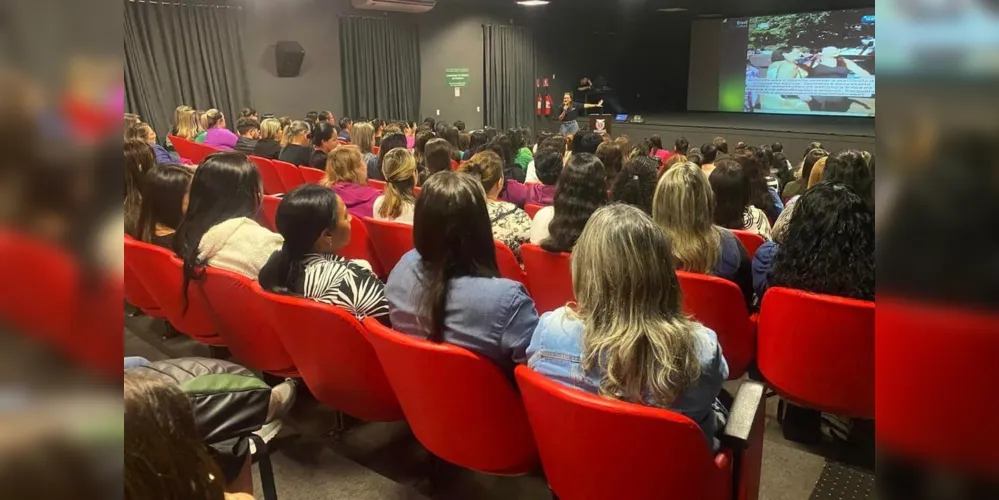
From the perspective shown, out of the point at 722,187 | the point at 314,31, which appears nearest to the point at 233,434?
the point at 722,187

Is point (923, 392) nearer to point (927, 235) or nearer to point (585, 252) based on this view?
point (927, 235)

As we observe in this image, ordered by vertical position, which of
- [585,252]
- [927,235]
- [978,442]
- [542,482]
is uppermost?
[927,235]

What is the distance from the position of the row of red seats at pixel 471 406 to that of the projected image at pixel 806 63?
39.0 ft

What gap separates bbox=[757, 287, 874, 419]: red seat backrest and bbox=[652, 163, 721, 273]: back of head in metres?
0.35

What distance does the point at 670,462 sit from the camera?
135cm

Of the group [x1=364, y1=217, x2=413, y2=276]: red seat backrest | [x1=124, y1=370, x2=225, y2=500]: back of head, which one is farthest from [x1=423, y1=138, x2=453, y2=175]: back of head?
[x1=124, y1=370, x2=225, y2=500]: back of head

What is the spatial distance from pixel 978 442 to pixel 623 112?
51.4ft

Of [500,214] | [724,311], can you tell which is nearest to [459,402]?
[724,311]

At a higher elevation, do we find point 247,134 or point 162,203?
point 247,134

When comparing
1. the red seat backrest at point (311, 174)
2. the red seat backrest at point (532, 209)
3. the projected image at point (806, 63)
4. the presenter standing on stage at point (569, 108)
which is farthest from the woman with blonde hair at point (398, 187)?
the projected image at point (806, 63)

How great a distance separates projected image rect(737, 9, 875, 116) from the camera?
468 inches

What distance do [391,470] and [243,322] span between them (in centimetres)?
75

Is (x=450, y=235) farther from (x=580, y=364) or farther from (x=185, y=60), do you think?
(x=185, y=60)

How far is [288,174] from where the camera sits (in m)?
5.11
